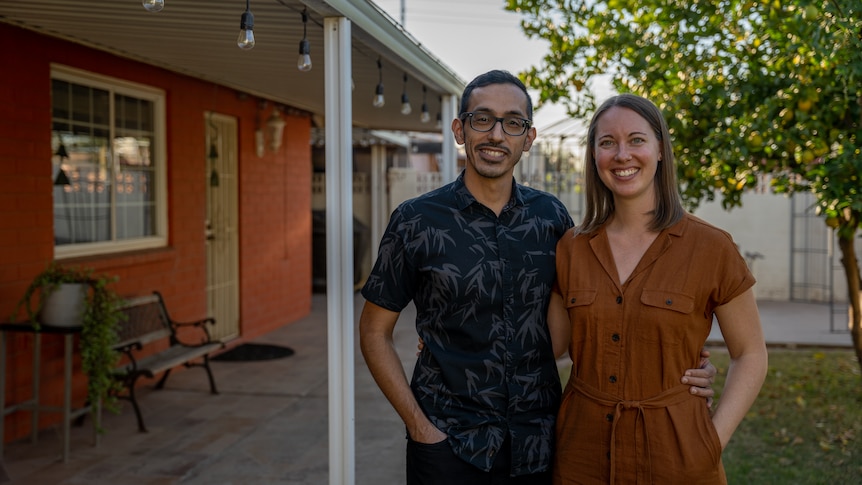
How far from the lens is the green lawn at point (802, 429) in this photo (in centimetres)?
486

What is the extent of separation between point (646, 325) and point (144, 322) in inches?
189

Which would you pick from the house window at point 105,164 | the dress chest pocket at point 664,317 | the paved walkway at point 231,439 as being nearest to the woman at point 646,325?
the dress chest pocket at point 664,317

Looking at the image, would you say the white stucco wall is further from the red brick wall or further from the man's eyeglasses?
the man's eyeglasses

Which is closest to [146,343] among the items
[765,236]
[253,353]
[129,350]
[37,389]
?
[129,350]

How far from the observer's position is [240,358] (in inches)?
311

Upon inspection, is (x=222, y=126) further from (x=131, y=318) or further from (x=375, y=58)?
(x=375, y=58)

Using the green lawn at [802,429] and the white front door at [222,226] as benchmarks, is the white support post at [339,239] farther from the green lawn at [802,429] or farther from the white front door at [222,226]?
the white front door at [222,226]

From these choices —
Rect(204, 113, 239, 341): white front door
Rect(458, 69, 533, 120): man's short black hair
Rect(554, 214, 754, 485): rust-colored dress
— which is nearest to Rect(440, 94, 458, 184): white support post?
Rect(204, 113, 239, 341): white front door

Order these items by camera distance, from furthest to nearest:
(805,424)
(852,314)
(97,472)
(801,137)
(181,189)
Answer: (181,189) < (852,314) < (805,424) < (801,137) < (97,472)

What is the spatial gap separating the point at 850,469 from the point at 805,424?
1.06 meters

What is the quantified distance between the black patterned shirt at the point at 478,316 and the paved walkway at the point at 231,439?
7.99 ft

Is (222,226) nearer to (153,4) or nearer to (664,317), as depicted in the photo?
(153,4)

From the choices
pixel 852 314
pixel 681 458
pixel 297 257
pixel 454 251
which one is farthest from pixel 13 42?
pixel 852 314

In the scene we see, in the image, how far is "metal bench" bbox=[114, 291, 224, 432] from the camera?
5.46m
